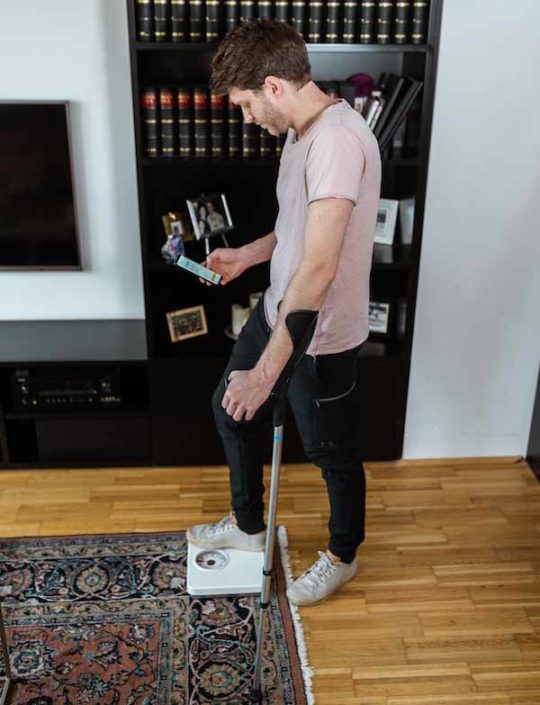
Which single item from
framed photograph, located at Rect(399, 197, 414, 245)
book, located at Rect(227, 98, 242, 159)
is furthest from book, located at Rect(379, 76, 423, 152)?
book, located at Rect(227, 98, 242, 159)

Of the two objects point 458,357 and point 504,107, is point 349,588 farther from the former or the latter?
point 504,107

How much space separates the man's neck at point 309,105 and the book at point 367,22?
77 cm

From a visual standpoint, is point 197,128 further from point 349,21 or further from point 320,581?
point 320,581

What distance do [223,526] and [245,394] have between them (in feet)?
2.89

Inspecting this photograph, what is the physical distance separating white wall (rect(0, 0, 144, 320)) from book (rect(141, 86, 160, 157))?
0.78 feet

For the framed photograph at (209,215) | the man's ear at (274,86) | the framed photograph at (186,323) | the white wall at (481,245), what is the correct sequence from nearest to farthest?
the man's ear at (274,86) < the white wall at (481,245) < the framed photograph at (209,215) < the framed photograph at (186,323)

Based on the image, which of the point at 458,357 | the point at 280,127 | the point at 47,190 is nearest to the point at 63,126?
the point at 47,190

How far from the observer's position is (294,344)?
→ 1641mm

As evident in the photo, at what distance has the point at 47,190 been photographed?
108 inches

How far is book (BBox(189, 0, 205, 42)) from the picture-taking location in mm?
2404

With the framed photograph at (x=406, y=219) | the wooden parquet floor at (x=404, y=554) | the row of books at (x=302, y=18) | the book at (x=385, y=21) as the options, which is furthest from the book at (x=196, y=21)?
the wooden parquet floor at (x=404, y=554)

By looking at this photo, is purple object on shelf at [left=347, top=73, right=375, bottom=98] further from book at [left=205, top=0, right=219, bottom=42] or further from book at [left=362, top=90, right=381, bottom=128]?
book at [left=205, top=0, right=219, bottom=42]

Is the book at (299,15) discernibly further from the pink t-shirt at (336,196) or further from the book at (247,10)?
the pink t-shirt at (336,196)

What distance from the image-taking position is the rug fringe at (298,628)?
1967 millimetres
